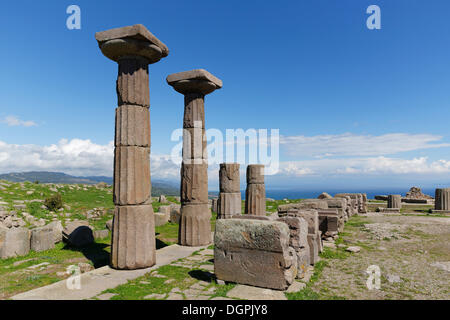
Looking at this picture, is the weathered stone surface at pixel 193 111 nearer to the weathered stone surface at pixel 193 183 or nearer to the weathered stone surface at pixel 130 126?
the weathered stone surface at pixel 193 183

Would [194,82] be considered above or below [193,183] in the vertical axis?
above

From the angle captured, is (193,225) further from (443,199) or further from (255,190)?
(443,199)

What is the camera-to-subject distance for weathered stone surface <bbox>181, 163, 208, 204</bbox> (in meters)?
9.91

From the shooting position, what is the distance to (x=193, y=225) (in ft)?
32.2

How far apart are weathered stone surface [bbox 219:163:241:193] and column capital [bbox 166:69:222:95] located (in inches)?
139

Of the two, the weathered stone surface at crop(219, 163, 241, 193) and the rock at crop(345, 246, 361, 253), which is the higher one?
the weathered stone surface at crop(219, 163, 241, 193)

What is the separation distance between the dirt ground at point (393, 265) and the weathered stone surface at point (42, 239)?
8.77m

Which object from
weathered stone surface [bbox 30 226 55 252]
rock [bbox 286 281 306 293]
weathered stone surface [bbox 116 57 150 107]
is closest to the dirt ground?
rock [bbox 286 281 306 293]

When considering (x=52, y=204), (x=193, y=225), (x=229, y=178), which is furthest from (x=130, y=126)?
(x=52, y=204)

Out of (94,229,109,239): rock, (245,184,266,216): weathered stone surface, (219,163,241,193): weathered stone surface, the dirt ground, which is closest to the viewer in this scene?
the dirt ground

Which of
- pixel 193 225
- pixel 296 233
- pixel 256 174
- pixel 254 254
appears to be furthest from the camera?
pixel 256 174

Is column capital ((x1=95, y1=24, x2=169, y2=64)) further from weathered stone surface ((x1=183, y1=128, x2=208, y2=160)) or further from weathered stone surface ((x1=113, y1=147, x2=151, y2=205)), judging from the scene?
weathered stone surface ((x1=183, y1=128, x2=208, y2=160))

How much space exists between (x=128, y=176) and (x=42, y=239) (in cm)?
509

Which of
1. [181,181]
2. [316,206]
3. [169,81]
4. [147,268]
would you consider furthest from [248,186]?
[147,268]
